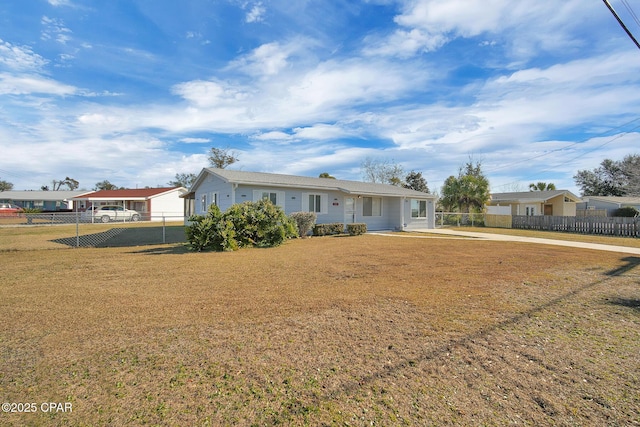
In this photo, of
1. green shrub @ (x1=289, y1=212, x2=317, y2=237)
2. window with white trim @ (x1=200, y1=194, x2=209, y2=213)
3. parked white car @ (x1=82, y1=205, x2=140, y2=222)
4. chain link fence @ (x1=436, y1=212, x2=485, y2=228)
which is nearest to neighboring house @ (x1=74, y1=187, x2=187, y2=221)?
parked white car @ (x1=82, y1=205, x2=140, y2=222)

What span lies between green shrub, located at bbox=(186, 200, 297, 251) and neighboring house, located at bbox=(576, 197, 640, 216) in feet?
126

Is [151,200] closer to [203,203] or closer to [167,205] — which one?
[167,205]

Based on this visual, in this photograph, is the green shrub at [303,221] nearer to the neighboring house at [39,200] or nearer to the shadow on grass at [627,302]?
the shadow on grass at [627,302]

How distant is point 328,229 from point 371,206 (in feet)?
17.8

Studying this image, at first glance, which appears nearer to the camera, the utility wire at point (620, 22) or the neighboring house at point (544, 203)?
the utility wire at point (620, 22)

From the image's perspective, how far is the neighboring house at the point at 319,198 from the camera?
667 inches

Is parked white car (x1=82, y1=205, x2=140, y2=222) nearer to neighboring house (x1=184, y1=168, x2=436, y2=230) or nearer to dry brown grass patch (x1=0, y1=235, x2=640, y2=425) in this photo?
neighboring house (x1=184, y1=168, x2=436, y2=230)

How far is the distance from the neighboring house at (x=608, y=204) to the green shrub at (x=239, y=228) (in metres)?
38.3

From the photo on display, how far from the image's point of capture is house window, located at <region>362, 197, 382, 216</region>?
2200 cm

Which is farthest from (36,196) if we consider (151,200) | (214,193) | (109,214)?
(214,193)

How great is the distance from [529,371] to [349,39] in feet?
44.3

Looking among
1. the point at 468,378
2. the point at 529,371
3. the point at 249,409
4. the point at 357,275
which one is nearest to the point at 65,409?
the point at 249,409

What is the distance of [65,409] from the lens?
2553 mm

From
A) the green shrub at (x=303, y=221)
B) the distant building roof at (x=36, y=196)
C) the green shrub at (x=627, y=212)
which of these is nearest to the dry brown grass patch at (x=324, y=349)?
the green shrub at (x=303, y=221)
